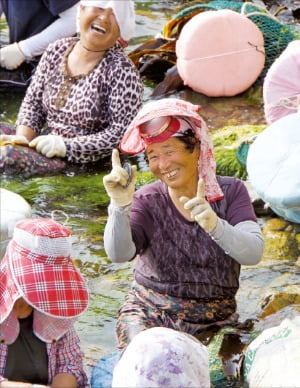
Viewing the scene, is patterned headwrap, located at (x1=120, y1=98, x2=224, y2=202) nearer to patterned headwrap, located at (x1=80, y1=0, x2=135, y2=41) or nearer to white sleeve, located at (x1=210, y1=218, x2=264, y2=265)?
white sleeve, located at (x1=210, y1=218, x2=264, y2=265)

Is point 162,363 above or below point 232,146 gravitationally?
above

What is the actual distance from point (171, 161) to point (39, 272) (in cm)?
109

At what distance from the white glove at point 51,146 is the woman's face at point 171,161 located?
246cm

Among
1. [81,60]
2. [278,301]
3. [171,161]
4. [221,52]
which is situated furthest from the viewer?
[221,52]

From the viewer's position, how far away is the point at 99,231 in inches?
258

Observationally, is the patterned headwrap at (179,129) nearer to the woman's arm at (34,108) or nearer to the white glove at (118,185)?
the white glove at (118,185)

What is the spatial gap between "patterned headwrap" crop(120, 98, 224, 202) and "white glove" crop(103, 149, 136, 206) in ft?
0.95

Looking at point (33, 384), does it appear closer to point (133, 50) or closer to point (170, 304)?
point (170, 304)

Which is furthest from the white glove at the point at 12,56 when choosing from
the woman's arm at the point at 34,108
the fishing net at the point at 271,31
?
the fishing net at the point at 271,31

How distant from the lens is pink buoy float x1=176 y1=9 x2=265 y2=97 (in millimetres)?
8336

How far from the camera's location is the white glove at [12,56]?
29.3 feet

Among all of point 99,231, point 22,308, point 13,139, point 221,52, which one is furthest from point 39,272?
point 221,52

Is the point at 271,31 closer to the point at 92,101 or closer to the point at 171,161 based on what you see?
the point at 92,101

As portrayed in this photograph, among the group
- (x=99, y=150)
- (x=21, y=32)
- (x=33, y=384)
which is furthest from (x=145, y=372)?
(x=21, y=32)
